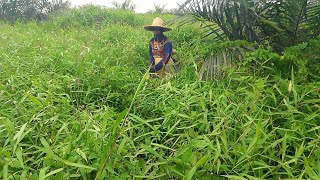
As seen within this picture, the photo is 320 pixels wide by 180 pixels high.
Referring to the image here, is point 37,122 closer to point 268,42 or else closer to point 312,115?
point 312,115

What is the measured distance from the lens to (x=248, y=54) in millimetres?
2504

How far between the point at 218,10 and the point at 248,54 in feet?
2.15

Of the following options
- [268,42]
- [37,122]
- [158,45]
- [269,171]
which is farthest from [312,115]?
[158,45]

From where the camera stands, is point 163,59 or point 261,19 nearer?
point 261,19

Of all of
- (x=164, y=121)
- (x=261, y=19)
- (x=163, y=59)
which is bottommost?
(x=164, y=121)

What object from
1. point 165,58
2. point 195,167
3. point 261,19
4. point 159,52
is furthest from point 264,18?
point 195,167

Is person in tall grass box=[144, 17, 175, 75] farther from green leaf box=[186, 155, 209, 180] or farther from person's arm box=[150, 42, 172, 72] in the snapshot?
green leaf box=[186, 155, 209, 180]

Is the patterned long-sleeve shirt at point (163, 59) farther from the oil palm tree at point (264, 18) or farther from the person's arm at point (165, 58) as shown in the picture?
the oil palm tree at point (264, 18)

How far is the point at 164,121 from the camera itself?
2062 millimetres

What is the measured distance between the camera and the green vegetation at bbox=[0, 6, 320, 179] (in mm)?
1482

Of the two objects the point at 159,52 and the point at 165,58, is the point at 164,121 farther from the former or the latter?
the point at 159,52

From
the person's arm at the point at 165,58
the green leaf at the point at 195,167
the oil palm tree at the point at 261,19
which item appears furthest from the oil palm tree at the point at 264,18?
the green leaf at the point at 195,167

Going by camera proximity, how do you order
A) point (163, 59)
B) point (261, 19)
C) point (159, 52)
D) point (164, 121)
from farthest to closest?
1. point (159, 52)
2. point (163, 59)
3. point (261, 19)
4. point (164, 121)

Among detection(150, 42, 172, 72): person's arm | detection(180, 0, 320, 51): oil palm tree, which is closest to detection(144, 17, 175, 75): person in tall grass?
detection(150, 42, 172, 72): person's arm
